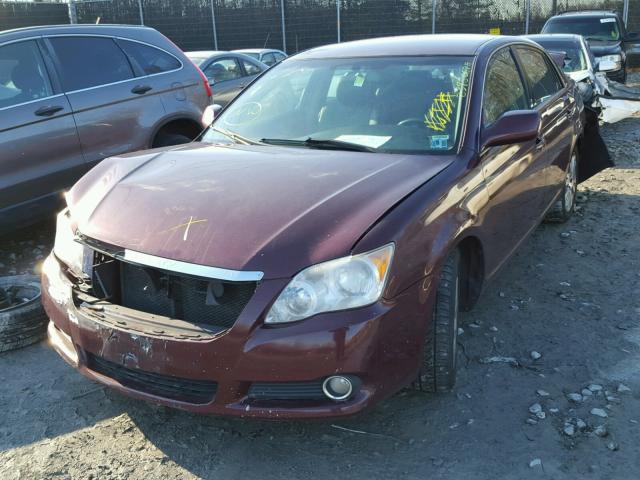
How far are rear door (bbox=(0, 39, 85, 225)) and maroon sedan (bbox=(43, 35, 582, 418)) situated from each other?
1.50 m

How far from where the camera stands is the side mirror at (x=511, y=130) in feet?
10.9

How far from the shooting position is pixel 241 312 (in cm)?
240

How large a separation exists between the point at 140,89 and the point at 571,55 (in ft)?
22.7

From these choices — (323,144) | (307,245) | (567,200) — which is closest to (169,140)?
(323,144)

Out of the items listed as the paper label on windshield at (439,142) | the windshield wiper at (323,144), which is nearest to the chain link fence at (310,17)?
the windshield wiper at (323,144)

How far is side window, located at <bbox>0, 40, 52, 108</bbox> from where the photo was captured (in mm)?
4773

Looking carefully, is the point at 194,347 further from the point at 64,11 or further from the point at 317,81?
the point at 64,11

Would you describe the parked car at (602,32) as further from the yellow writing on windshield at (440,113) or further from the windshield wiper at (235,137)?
the windshield wiper at (235,137)

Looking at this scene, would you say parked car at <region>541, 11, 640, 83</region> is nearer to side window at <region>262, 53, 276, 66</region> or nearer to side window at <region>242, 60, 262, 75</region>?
side window at <region>262, 53, 276, 66</region>

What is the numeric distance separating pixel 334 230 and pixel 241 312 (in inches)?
19.0

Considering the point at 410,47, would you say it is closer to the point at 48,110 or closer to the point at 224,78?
the point at 48,110

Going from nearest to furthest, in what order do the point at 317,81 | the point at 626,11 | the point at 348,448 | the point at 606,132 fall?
the point at 348,448 → the point at 317,81 → the point at 606,132 → the point at 626,11

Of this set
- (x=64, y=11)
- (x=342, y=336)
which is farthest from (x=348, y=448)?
(x=64, y=11)

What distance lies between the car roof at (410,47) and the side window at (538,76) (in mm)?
265
